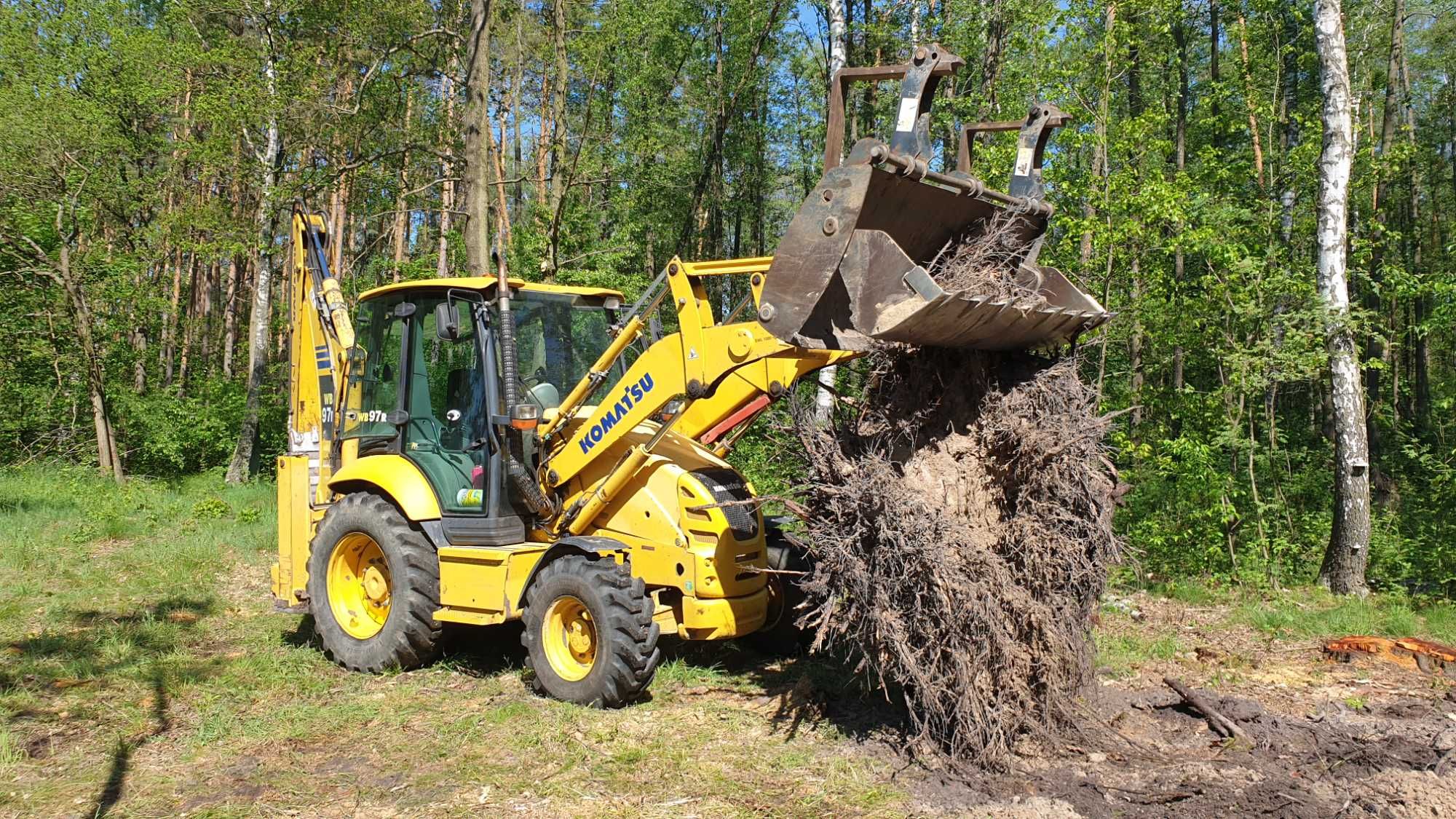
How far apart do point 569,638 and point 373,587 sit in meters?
1.77

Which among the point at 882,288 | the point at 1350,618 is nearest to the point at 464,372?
the point at 882,288

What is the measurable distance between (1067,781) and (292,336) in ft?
19.9

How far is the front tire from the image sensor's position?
5.90 m

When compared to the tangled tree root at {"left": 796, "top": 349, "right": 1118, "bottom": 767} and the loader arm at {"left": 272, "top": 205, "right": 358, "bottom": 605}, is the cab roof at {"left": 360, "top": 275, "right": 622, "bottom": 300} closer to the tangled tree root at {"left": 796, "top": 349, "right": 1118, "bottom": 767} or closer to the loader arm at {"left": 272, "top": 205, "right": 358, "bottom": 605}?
the loader arm at {"left": 272, "top": 205, "right": 358, "bottom": 605}

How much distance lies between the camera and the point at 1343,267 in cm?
872

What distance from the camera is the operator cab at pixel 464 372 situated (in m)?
5.78

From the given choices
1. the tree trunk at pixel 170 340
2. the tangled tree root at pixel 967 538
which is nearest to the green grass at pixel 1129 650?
the tangled tree root at pixel 967 538

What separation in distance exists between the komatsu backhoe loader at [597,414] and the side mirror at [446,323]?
2cm

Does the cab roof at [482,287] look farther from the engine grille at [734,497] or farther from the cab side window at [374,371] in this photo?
the engine grille at [734,497]

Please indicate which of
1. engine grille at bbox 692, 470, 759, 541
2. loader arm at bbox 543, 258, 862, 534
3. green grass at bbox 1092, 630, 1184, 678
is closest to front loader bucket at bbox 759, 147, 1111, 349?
loader arm at bbox 543, 258, 862, 534

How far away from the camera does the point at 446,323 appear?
5.50m

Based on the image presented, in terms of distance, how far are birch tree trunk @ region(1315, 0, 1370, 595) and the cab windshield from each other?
665cm

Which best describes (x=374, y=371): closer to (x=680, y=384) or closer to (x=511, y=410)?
(x=511, y=410)

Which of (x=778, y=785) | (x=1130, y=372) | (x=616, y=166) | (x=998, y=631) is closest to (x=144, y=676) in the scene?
(x=778, y=785)
